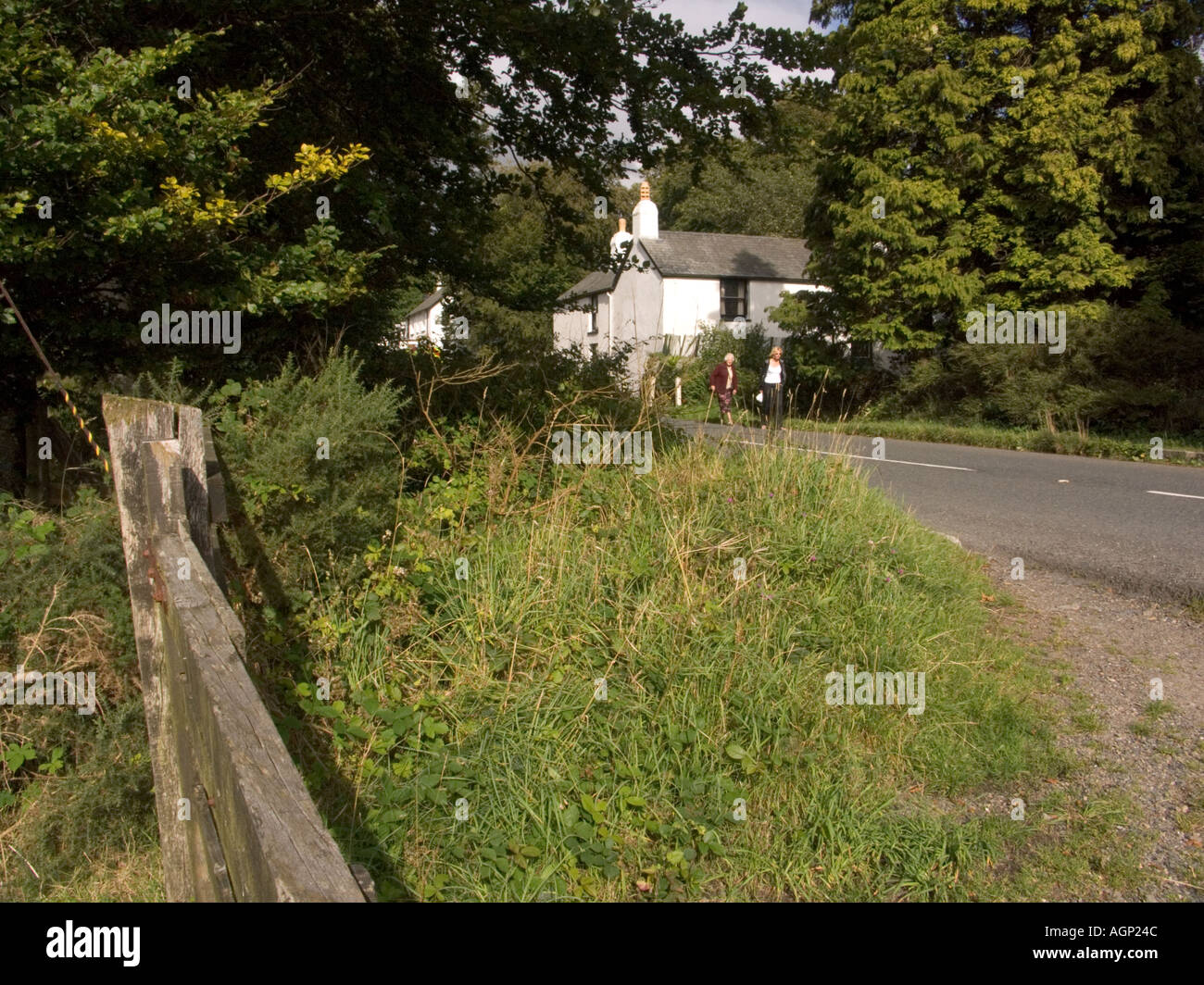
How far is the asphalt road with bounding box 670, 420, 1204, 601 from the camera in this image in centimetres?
721

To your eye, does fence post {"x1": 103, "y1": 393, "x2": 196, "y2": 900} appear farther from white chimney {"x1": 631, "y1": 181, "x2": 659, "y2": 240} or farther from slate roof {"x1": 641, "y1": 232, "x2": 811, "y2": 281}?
white chimney {"x1": 631, "y1": 181, "x2": 659, "y2": 240}

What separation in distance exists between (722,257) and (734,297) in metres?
2.00

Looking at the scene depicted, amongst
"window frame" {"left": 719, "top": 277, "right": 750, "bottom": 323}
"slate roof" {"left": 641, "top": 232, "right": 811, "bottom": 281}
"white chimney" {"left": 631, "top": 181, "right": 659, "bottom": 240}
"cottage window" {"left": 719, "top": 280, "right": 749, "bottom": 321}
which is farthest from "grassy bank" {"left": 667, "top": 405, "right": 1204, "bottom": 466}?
"white chimney" {"left": 631, "top": 181, "right": 659, "bottom": 240}

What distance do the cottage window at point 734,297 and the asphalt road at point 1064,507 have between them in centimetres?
2437

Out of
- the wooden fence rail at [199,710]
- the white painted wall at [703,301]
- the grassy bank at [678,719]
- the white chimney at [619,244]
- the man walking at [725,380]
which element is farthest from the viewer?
the white painted wall at [703,301]

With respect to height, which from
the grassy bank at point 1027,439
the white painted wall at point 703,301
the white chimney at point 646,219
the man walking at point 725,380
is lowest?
the grassy bank at point 1027,439

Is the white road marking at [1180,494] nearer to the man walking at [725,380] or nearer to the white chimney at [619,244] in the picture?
the man walking at [725,380]

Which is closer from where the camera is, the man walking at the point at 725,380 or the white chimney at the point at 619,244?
the white chimney at the point at 619,244

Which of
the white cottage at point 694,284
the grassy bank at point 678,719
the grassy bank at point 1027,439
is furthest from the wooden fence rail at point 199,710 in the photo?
the white cottage at point 694,284

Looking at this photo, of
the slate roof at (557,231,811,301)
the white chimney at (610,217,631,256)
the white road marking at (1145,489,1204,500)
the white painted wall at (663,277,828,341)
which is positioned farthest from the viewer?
the slate roof at (557,231,811,301)

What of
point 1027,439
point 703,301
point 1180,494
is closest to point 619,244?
point 1180,494

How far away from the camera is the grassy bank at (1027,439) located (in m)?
16.3

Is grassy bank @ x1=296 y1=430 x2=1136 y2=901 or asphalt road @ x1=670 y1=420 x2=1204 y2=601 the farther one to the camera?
asphalt road @ x1=670 y1=420 x2=1204 y2=601

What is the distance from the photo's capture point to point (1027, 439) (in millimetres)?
17984
